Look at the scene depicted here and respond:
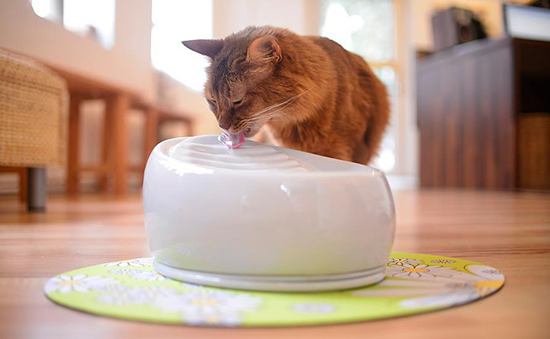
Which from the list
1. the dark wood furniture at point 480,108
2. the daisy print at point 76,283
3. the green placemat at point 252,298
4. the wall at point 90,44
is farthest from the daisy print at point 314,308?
the dark wood furniture at point 480,108

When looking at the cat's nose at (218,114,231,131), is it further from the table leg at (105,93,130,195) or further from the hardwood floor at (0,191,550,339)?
the table leg at (105,93,130,195)

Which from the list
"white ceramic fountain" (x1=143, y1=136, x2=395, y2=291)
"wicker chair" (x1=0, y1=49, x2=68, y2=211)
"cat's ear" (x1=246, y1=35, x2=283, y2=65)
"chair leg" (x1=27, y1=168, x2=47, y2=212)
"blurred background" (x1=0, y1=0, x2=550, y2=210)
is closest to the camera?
"white ceramic fountain" (x1=143, y1=136, x2=395, y2=291)

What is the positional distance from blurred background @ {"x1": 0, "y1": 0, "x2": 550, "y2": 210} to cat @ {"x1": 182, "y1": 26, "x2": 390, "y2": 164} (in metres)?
0.90

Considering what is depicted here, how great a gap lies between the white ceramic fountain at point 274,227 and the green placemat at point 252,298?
0.07 ft

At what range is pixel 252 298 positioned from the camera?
1.95 feet

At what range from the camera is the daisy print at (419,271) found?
73cm

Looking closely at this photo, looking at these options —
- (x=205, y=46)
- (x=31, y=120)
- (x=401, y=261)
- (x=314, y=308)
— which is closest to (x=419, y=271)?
(x=401, y=261)

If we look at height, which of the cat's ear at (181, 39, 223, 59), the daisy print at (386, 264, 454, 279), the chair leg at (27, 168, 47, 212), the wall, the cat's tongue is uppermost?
the wall

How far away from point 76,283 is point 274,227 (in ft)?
0.97

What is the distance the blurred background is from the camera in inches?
85.1

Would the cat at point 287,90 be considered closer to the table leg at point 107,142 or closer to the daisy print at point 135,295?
the daisy print at point 135,295

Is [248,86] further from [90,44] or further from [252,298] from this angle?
[90,44]

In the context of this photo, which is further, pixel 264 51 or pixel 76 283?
pixel 264 51

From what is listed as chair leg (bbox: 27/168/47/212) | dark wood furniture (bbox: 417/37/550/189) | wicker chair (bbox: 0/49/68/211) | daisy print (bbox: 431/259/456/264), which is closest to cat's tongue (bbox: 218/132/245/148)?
daisy print (bbox: 431/259/456/264)
